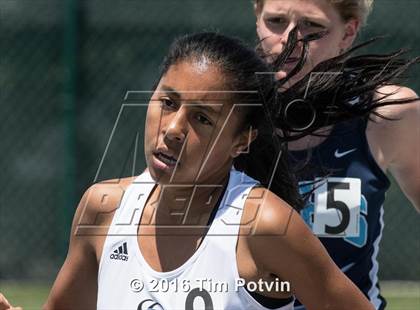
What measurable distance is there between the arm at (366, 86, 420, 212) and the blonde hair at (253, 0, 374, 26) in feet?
0.91

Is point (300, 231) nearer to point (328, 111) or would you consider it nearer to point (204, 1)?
point (328, 111)

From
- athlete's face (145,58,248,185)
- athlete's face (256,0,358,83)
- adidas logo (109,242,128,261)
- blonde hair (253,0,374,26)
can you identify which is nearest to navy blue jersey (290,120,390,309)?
athlete's face (256,0,358,83)

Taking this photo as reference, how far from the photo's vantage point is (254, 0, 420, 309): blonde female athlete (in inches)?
133

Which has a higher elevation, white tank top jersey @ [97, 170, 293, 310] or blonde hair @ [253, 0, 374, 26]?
blonde hair @ [253, 0, 374, 26]

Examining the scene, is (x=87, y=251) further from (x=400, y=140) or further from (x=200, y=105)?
(x=400, y=140)

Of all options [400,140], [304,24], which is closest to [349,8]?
[304,24]

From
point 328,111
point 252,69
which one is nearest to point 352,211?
point 328,111

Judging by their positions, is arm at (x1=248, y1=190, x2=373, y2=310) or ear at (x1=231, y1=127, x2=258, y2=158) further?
ear at (x1=231, y1=127, x2=258, y2=158)

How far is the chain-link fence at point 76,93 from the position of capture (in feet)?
22.5

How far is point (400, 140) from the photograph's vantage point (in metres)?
3.46

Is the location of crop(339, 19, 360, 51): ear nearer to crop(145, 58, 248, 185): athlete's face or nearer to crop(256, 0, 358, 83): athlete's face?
crop(256, 0, 358, 83): athlete's face

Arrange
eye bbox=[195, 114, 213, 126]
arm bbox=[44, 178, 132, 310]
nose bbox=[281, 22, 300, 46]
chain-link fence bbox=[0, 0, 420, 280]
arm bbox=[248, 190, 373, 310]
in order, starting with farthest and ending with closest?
chain-link fence bbox=[0, 0, 420, 280], nose bbox=[281, 22, 300, 46], arm bbox=[44, 178, 132, 310], eye bbox=[195, 114, 213, 126], arm bbox=[248, 190, 373, 310]

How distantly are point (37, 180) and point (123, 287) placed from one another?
180 inches

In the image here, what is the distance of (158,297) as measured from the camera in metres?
2.37
